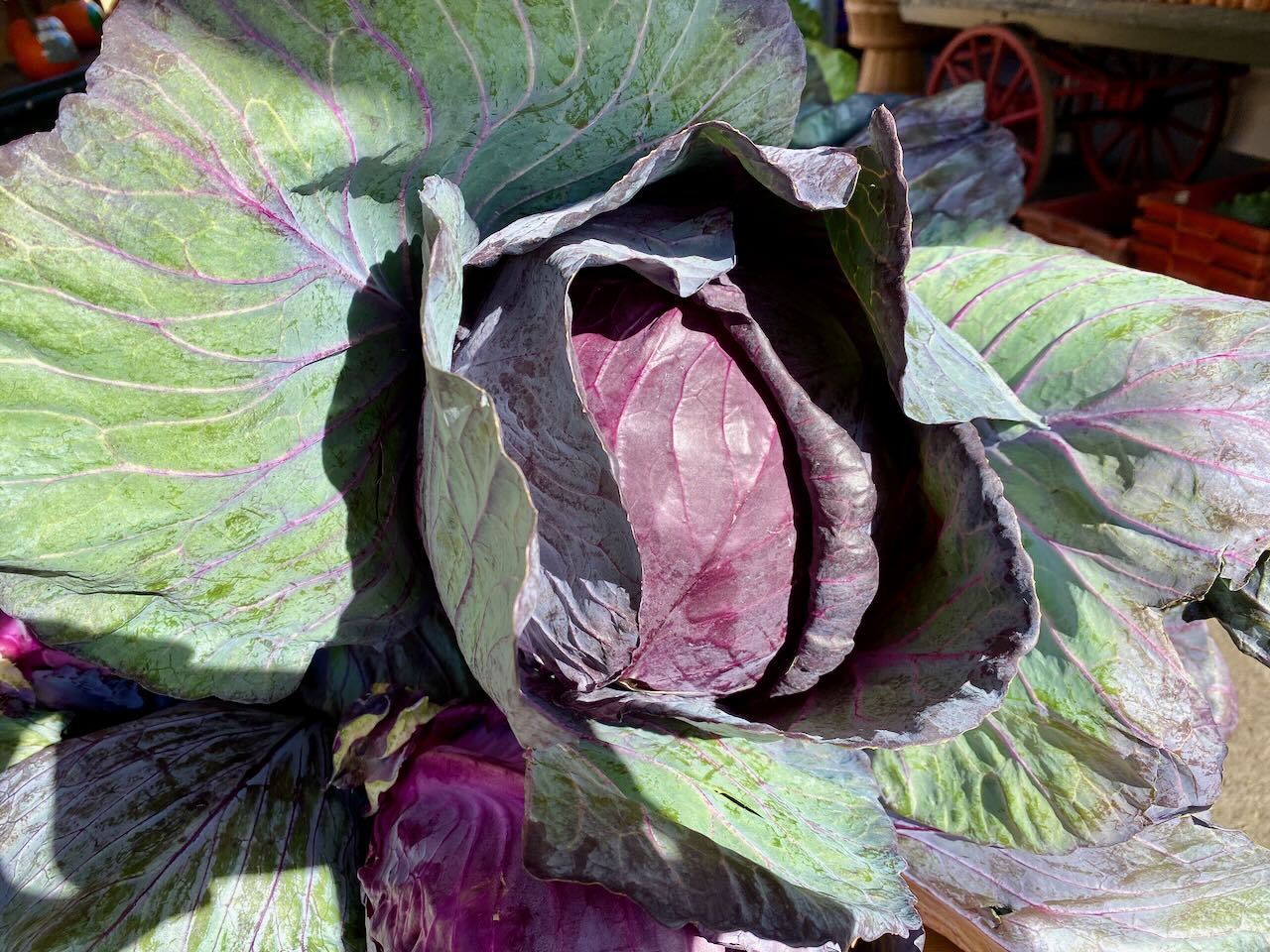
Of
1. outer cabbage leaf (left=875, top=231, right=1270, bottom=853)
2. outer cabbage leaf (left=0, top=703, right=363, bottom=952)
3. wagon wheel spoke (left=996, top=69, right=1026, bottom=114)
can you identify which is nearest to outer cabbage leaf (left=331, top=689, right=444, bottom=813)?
outer cabbage leaf (left=0, top=703, right=363, bottom=952)

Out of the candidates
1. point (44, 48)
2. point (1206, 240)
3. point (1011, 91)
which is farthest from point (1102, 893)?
point (1011, 91)

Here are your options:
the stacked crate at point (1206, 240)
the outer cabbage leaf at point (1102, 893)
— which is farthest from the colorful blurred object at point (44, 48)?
the stacked crate at point (1206, 240)

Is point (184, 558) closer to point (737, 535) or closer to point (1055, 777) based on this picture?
point (737, 535)

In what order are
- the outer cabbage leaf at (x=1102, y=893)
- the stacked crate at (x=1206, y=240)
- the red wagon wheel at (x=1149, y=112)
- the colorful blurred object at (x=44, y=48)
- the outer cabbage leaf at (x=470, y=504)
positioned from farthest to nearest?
the red wagon wheel at (x=1149, y=112), the stacked crate at (x=1206, y=240), the colorful blurred object at (x=44, y=48), the outer cabbage leaf at (x=1102, y=893), the outer cabbage leaf at (x=470, y=504)

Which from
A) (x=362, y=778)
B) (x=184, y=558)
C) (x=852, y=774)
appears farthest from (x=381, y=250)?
(x=852, y=774)

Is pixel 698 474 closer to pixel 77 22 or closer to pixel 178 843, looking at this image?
pixel 178 843

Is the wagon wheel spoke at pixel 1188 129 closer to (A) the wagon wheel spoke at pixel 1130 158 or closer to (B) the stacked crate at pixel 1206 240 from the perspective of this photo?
(A) the wagon wheel spoke at pixel 1130 158

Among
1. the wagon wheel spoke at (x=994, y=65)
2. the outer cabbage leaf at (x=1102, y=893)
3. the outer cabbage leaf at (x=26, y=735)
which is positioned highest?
the wagon wheel spoke at (x=994, y=65)
